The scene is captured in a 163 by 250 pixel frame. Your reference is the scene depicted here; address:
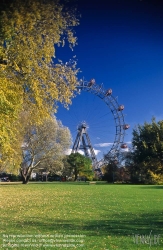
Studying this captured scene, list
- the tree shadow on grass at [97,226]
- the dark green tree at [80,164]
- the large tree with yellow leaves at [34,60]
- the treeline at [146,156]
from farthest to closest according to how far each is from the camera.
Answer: the dark green tree at [80,164] → the treeline at [146,156] → the tree shadow on grass at [97,226] → the large tree with yellow leaves at [34,60]

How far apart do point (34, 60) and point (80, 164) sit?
1225 inches

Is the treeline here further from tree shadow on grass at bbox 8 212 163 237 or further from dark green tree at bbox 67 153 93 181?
dark green tree at bbox 67 153 93 181

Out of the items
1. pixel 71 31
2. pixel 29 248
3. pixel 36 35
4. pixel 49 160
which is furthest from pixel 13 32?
pixel 49 160

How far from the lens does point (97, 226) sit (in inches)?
193

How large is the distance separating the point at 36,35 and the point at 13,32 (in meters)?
0.41

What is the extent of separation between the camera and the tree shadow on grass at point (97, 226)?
14.4ft

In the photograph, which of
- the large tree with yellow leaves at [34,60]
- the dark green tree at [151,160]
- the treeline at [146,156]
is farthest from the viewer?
the treeline at [146,156]

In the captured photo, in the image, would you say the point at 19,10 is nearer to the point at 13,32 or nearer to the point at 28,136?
the point at 13,32

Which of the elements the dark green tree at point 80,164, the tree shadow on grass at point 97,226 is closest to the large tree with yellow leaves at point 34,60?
the tree shadow on grass at point 97,226

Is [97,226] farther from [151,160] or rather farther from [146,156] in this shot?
[151,160]

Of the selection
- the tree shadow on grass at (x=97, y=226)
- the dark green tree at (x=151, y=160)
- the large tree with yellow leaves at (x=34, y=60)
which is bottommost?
the tree shadow on grass at (x=97, y=226)

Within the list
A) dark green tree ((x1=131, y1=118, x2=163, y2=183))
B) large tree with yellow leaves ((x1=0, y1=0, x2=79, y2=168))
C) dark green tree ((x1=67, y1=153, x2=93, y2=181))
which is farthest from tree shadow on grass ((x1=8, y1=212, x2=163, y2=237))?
dark green tree ((x1=67, y1=153, x2=93, y2=181))

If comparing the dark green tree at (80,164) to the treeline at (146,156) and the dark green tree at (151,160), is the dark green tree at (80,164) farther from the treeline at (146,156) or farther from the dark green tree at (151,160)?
the dark green tree at (151,160)

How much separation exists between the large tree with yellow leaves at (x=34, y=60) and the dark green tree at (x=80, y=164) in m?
29.2
